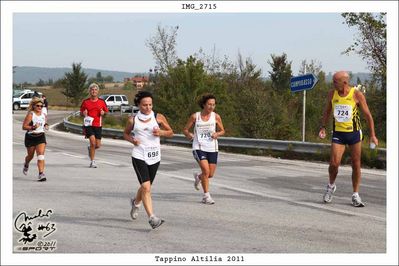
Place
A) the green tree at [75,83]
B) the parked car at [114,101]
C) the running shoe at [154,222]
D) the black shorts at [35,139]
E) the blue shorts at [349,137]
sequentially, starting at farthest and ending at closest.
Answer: the green tree at [75,83] < the parked car at [114,101] < the black shorts at [35,139] < the blue shorts at [349,137] < the running shoe at [154,222]

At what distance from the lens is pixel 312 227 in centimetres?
737

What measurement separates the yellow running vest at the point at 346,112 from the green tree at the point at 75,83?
53315mm

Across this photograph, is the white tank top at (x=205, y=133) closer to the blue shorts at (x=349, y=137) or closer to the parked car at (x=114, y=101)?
the blue shorts at (x=349, y=137)

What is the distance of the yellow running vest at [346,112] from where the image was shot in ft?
28.9

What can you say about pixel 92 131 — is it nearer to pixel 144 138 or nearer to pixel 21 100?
pixel 144 138

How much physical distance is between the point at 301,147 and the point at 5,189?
33.8 ft

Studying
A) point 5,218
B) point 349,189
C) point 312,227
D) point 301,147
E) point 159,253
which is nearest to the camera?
point 159,253

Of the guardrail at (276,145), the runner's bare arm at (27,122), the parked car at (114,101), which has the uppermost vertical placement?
the parked car at (114,101)

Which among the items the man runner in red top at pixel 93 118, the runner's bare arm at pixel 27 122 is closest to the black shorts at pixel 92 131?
the man runner in red top at pixel 93 118

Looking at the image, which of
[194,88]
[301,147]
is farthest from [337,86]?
[194,88]

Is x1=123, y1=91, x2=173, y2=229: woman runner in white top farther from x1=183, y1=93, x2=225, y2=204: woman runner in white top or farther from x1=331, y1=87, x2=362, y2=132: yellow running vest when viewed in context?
x1=331, y1=87, x2=362, y2=132: yellow running vest

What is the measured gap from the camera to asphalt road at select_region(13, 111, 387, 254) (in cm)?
647

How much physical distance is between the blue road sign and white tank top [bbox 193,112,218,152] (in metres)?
8.42

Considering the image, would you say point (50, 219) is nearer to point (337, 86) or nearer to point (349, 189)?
point (337, 86)
